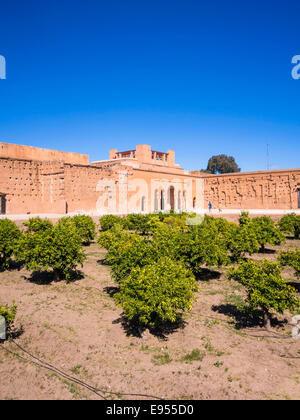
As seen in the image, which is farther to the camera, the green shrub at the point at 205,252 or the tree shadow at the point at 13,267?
the tree shadow at the point at 13,267

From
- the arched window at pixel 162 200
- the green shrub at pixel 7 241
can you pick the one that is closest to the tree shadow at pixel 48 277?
the green shrub at pixel 7 241

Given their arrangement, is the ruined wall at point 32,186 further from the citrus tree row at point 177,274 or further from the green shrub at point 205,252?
the green shrub at point 205,252

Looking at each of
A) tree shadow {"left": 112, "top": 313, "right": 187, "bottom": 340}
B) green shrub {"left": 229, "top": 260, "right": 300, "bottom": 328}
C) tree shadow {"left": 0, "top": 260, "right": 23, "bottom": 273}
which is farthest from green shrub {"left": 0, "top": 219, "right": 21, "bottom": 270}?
green shrub {"left": 229, "top": 260, "right": 300, "bottom": 328}

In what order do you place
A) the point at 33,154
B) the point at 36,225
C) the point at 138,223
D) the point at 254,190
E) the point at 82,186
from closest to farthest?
the point at 36,225 < the point at 138,223 < the point at 82,186 < the point at 33,154 < the point at 254,190

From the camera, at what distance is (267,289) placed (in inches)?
249

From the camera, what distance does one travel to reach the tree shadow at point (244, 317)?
22.4 feet

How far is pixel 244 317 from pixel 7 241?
804cm

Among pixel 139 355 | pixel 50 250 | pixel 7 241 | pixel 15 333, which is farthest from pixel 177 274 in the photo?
pixel 7 241

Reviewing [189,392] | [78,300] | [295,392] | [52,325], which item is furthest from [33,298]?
[295,392]

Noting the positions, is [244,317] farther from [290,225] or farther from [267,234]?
[290,225]

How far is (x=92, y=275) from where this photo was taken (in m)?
10.7

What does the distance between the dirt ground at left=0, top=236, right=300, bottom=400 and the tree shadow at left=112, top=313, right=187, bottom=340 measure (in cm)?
4

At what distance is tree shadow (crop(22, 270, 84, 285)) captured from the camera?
→ 998 cm

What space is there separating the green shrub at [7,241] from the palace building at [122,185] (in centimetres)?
1033
